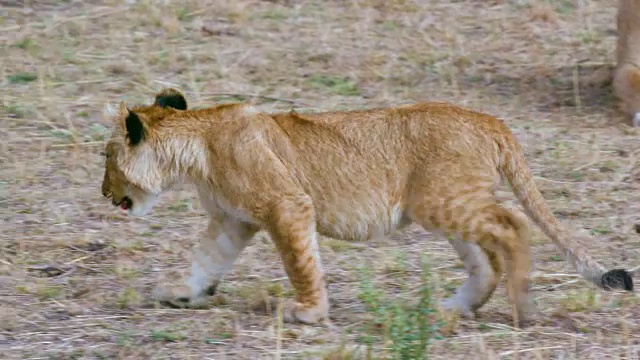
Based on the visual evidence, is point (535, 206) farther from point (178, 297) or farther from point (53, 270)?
point (53, 270)

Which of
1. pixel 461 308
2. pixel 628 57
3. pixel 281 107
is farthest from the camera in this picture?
pixel 628 57

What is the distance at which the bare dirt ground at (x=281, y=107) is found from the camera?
529cm

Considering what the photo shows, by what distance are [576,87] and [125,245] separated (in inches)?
153

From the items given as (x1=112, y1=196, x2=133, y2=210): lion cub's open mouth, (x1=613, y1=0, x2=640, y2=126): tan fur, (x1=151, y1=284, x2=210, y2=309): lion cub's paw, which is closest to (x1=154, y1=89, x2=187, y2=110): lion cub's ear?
(x1=112, y1=196, x2=133, y2=210): lion cub's open mouth

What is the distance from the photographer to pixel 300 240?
17.3 ft

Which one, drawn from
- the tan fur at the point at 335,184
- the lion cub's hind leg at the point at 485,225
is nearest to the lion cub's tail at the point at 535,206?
the tan fur at the point at 335,184

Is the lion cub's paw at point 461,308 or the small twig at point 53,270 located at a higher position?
the small twig at point 53,270

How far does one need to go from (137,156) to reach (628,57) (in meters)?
4.51

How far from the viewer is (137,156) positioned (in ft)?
18.3

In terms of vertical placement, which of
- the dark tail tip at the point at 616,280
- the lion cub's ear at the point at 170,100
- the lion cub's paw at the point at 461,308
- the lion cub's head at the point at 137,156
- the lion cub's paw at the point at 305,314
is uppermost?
the lion cub's ear at the point at 170,100

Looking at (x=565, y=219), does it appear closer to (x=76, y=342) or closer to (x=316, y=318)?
(x=316, y=318)

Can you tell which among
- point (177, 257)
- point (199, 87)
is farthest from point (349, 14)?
point (177, 257)

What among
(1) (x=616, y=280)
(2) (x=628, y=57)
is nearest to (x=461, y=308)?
(1) (x=616, y=280)

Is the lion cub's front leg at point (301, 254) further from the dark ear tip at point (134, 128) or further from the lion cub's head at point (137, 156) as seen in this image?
the dark ear tip at point (134, 128)
